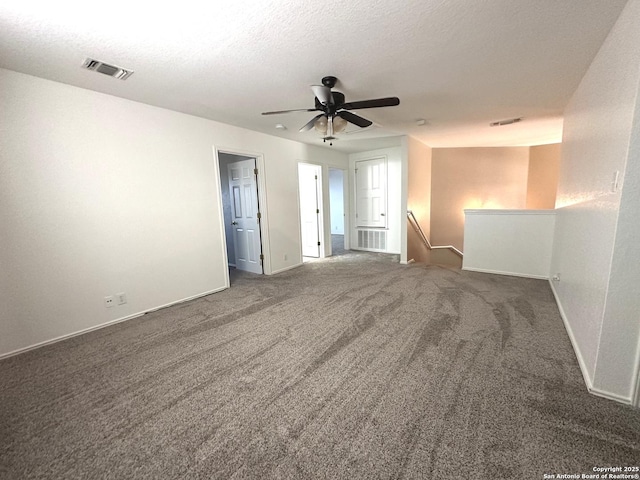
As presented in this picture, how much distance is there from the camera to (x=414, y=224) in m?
5.81

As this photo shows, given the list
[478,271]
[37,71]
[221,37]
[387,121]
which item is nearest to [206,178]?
[37,71]

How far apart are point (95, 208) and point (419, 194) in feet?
18.7

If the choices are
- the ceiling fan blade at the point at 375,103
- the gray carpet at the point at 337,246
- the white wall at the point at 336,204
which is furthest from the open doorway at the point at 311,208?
the ceiling fan blade at the point at 375,103

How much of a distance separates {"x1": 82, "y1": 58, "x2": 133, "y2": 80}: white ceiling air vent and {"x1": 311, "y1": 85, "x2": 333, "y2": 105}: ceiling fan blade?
165 cm

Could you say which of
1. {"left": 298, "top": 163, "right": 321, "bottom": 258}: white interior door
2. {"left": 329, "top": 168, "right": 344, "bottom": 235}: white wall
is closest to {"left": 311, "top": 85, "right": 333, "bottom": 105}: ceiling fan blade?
{"left": 298, "top": 163, "right": 321, "bottom": 258}: white interior door

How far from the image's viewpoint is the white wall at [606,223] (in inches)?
61.1

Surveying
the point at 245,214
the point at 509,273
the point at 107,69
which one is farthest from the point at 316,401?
the point at 509,273

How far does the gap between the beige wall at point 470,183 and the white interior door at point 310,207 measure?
3.20 meters

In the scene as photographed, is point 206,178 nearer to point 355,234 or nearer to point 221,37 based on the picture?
point 221,37

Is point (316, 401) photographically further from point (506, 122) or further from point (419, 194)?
point (419, 194)

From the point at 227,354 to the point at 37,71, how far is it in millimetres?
2960

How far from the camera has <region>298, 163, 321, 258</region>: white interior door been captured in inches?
235

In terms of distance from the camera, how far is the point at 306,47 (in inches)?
80.0

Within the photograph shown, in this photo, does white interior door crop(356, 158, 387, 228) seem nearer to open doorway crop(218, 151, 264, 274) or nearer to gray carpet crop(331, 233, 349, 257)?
gray carpet crop(331, 233, 349, 257)
